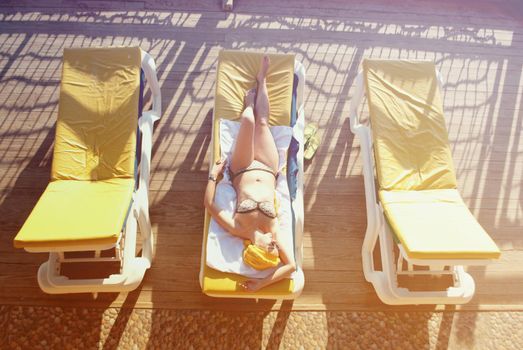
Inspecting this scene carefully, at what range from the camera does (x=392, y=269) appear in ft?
8.25

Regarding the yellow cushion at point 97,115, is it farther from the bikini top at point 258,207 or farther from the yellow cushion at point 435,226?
the yellow cushion at point 435,226

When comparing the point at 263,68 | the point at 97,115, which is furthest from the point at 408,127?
the point at 97,115

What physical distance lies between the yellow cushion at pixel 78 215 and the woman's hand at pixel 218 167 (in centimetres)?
58

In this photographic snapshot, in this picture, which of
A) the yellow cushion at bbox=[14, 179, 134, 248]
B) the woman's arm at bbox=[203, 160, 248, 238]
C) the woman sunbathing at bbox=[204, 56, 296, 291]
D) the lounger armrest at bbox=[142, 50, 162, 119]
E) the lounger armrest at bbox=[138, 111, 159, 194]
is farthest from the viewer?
the lounger armrest at bbox=[142, 50, 162, 119]

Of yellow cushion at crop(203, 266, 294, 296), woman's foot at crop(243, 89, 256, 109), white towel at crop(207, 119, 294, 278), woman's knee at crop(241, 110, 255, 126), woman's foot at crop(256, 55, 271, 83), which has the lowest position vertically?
yellow cushion at crop(203, 266, 294, 296)

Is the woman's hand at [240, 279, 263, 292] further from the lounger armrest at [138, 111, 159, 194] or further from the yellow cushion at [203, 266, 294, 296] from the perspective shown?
the lounger armrest at [138, 111, 159, 194]

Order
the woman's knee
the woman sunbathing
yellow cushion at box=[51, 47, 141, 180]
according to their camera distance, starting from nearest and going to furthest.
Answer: the woman sunbathing, yellow cushion at box=[51, 47, 141, 180], the woman's knee

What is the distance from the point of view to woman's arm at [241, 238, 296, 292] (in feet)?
7.36

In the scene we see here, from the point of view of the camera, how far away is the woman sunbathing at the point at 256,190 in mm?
2336

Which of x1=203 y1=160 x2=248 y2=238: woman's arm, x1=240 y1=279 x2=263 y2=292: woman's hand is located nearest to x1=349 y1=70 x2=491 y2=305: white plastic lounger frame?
x1=240 y1=279 x2=263 y2=292: woman's hand

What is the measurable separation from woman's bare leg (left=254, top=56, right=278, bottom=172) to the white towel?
0.09m

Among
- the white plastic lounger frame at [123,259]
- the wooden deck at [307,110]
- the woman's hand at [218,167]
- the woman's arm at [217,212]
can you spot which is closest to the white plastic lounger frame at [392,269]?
the wooden deck at [307,110]

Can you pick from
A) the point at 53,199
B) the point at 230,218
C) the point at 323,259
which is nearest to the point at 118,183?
the point at 53,199

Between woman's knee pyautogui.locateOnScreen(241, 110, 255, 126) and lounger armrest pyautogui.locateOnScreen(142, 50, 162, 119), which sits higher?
lounger armrest pyautogui.locateOnScreen(142, 50, 162, 119)
